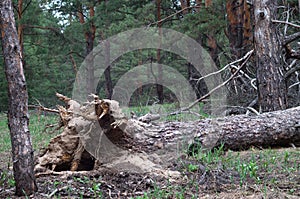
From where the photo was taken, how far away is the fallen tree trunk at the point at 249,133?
574 cm

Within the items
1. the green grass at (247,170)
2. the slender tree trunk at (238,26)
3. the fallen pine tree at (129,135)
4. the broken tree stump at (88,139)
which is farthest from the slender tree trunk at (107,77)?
the green grass at (247,170)

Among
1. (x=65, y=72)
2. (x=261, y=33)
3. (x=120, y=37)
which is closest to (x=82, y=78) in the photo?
(x=65, y=72)

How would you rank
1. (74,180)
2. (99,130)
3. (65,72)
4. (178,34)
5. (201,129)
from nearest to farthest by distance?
(74,180)
(99,130)
(201,129)
(178,34)
(65,72)

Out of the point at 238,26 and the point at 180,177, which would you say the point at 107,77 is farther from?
the point at 180,177

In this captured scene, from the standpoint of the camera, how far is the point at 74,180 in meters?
4.30

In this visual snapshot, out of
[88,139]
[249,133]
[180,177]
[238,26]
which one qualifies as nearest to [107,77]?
[238,26]

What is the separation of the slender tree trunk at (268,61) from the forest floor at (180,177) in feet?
6.14

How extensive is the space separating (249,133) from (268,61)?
2080 millimetres

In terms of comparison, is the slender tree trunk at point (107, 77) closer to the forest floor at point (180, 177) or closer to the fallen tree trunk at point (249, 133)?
the fallen tree trunk at point (249, 133)

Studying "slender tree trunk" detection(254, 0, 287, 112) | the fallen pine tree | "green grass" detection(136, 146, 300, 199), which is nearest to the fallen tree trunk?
the fallen pine tree

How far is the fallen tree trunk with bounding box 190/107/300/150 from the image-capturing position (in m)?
5.74

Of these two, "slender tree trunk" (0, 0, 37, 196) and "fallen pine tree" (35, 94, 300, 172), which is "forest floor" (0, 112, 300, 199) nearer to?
"fallen pine tree" (35, 94, 300, 172)

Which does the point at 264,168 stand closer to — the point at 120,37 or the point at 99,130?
the point at 99,130

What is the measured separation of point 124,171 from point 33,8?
1336 centimetres
